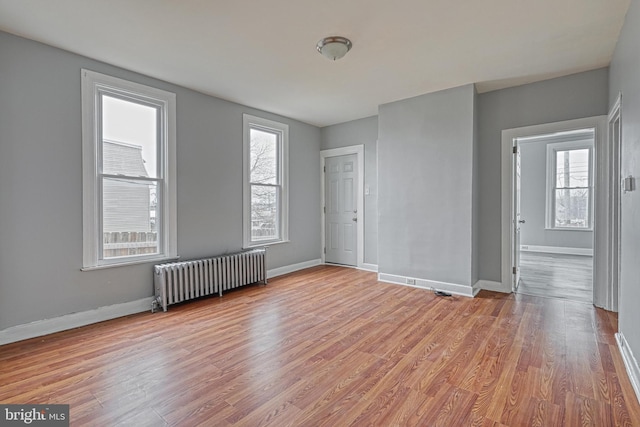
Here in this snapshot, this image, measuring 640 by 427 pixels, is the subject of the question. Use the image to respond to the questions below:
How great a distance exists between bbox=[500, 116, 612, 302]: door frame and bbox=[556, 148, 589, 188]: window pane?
4.64 metres

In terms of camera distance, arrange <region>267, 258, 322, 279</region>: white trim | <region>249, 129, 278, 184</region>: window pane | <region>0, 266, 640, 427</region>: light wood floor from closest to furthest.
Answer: <region>0, 266, 640, 427</region>: light wood floor < <region>249, 129, 278, 184</region>: window pane < <region>267, 258, 322, 279</region>: white trim

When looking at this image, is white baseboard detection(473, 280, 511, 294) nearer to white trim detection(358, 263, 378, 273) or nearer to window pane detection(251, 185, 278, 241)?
white trim detection(358, 263, 378, 273)

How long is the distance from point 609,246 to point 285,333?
356 centimetres

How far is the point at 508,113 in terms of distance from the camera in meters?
4.02

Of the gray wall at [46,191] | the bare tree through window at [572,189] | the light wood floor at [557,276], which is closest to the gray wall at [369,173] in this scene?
the light wood floor at [557,276]

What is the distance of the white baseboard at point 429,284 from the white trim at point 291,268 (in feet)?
5.20

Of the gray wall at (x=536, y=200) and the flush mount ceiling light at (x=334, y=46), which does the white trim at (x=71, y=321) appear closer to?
the flush mount ceiling light at (x=334, y=46)

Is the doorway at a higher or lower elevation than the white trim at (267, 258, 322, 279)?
higher

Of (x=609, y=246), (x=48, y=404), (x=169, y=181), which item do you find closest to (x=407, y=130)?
(x=609, y=246)

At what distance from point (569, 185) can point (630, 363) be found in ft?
21.9

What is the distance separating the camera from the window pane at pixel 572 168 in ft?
23.4

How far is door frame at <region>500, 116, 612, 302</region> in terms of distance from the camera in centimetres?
339

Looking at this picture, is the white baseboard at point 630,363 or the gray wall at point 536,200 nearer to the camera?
the white baseboard at point 630,363

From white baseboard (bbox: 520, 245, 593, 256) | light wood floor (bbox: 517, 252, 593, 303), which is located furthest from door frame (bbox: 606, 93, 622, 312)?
white baseboard (bbox: 520, 245, 593, 256)
